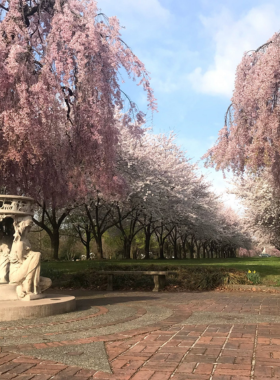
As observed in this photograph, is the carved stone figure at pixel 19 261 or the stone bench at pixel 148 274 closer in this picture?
the carved stone figure at pixel 19 261

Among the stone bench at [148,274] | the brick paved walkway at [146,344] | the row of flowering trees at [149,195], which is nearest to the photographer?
the brick paved walkway at [146,344]

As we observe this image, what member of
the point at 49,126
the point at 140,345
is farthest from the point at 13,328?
the point at 49,126

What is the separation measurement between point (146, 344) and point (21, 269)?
11.6ft

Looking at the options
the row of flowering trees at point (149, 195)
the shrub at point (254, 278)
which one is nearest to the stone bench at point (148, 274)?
the shrub at point (254, 278)

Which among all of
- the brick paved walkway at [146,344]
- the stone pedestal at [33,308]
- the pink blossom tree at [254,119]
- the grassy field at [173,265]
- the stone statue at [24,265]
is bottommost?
the brick paved walkway at [146,344]

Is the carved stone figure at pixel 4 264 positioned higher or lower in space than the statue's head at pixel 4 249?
lower

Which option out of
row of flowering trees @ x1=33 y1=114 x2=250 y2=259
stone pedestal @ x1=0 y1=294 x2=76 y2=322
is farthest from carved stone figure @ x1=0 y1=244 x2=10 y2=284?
row of flowering trees @ x1=33 y1=114 x2=250 y2=259

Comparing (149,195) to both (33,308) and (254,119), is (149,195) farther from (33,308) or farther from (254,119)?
(33,308)

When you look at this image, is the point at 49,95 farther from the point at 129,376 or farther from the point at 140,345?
the point at 129,376

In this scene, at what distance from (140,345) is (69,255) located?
4802cm

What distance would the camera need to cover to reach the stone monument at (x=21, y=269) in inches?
303

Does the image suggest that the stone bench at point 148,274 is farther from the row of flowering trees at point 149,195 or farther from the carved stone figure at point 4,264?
the row of flowering trees at point 149,195

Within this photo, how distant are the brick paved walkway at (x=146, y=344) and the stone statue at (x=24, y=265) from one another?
1008 millimetres

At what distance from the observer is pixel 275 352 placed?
4.82 meters
